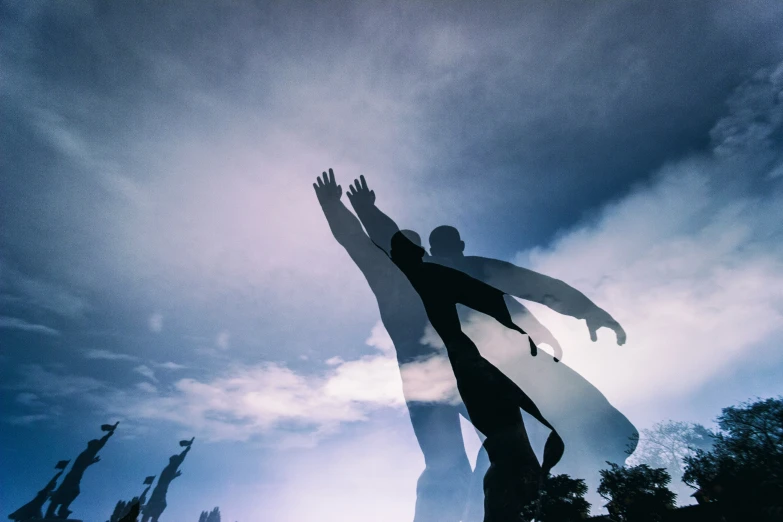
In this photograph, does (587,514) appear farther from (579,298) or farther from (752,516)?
Answer: (579,298)

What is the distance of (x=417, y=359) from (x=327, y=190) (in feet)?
32.6

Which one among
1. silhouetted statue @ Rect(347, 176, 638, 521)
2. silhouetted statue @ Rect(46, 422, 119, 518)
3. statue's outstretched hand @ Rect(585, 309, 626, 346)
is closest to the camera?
statue's outstretched hand @ Rect(585, 309, 626, 346)

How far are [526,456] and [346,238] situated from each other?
45.5 ft

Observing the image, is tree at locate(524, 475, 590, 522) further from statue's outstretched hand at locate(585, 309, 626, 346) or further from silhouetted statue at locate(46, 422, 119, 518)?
silhouetted statue at locate(46, 422, 119, 518)

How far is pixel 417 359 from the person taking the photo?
16859 mm

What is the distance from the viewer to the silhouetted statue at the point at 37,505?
1404 inches

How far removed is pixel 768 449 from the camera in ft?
32.7

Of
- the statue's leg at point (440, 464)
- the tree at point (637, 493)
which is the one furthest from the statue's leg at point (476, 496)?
the tree at point (637, 493)

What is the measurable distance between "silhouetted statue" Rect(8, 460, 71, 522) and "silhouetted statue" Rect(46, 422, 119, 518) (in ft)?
6.85

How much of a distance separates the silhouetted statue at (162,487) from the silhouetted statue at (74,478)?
10.5 m

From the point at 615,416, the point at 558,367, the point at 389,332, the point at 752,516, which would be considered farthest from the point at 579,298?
the point at 389,332

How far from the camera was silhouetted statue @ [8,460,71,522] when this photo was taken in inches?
1404

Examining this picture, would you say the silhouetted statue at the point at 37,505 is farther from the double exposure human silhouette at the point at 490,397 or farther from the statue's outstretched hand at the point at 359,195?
the double exposure human silhouette at the point at 490,397

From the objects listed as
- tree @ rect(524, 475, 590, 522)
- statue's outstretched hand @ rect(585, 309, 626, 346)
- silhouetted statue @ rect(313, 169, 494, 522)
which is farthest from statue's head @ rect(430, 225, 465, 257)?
tree @ rect(524, 475, 590, 522)
